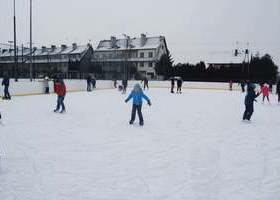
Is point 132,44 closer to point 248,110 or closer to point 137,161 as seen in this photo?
point 248,110

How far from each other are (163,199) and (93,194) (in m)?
0.78

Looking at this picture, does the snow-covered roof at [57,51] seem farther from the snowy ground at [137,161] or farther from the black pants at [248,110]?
the snowy ground at [137,161]

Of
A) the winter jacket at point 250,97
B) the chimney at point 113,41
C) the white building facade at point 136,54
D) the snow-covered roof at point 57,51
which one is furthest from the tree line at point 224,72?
the winter jacket at point 250,97

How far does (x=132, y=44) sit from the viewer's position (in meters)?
59.5

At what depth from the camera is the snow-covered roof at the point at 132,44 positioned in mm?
57078

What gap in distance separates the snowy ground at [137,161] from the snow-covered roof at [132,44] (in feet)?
155

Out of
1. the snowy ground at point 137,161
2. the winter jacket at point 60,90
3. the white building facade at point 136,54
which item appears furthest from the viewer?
the white building facade at point 136,54

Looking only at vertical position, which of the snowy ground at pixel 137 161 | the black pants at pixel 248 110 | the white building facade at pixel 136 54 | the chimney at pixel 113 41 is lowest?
the snowy ground at pixel 137 161

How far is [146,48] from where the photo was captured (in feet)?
187

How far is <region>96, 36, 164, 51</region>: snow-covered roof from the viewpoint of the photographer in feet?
187

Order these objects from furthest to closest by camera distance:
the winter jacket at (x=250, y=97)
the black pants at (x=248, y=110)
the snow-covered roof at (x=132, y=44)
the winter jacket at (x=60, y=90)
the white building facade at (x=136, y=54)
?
the snow-covered roof at (x=132, y=44) < the white building facade at (x=136, y=54) < the winter jacket at (x=60, y=90) < the black pants at (x=248, y=110) < the winter jacket at (x=250, y=97)

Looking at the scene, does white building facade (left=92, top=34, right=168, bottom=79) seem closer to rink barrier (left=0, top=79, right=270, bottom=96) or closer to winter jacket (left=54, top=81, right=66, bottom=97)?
rink barrier (left=0, top=79, right=270, bottom=96)

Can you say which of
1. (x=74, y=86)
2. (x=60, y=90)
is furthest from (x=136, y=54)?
(x=60, y=90)

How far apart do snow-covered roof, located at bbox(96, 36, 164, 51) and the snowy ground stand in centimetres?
4726
